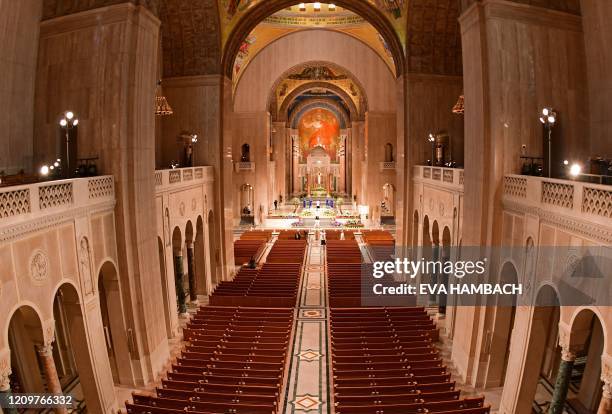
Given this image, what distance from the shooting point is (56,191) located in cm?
906

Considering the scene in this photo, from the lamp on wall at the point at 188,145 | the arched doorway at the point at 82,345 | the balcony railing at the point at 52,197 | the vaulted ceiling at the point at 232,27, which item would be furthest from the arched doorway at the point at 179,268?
the vaulted ceiling at the point at 232,27

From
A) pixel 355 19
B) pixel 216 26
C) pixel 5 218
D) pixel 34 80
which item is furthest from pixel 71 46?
pixel 355 19

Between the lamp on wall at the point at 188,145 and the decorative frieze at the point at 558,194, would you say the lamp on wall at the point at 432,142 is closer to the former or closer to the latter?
the lamp on wall at the point at 188,145

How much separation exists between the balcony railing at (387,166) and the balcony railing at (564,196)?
74.0 ft

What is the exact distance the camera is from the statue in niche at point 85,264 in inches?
393

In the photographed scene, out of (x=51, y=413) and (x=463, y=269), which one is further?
(x=463, y=269)

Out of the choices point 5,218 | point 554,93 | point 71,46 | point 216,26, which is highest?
point 216,26

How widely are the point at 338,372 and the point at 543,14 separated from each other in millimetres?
9301

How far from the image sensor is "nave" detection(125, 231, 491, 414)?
30.5 feet

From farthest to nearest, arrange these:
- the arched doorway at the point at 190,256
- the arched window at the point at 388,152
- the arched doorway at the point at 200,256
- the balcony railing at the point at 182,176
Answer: the arched window at the point at 388,152, the arched doorway at the point at 200,256, the arched doorway at the point at 190,256, the balcony railing at the point at 182,176

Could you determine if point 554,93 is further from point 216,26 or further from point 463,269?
point 216,26

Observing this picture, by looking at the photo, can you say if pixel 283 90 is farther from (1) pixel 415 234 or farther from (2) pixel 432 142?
(1) pixel 415 234

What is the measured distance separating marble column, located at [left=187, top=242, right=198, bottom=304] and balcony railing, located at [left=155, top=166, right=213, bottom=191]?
7.92ft

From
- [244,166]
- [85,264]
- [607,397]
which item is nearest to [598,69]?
[607,397]
